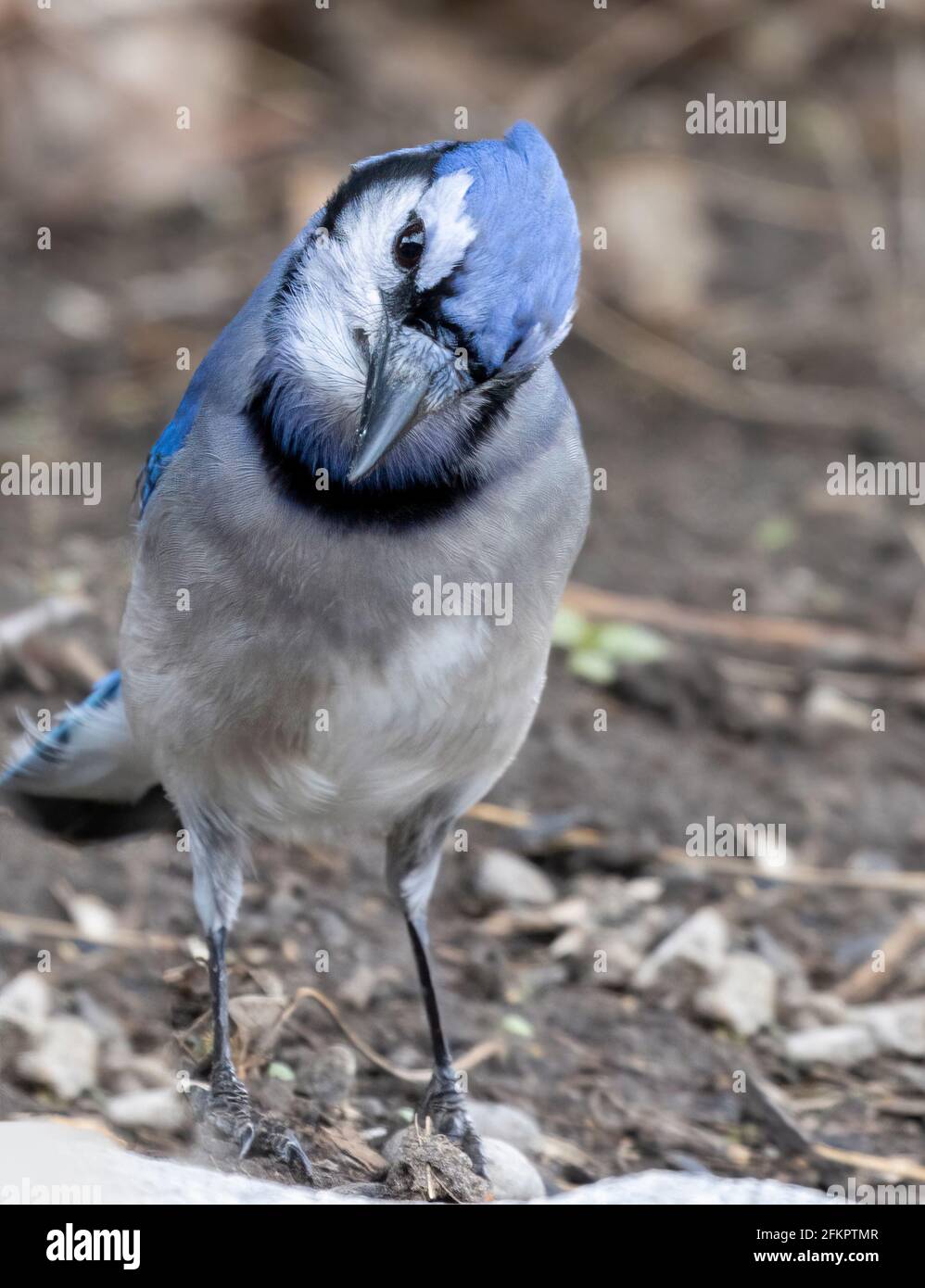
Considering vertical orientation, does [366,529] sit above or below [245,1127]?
above

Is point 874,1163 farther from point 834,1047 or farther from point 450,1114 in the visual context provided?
point 450,1114

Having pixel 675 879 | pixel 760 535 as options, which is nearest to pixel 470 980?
pixel 675 879

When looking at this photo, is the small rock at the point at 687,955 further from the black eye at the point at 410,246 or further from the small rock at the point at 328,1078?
the black eye at the point at 410,246

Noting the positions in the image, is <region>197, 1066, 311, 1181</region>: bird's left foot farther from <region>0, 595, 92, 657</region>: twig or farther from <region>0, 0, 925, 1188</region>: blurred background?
<region>0, 595, 92, 657</region>: twig

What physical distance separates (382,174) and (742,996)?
2045mm

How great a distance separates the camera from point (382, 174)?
278cm

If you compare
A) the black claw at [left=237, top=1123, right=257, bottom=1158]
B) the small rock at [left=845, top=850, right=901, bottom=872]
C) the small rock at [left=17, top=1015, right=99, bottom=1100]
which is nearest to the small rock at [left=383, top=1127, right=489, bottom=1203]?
the black claw at [left=237, top=1123, right=257, bottom=1158]

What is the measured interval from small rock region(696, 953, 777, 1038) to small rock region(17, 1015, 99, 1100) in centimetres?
134

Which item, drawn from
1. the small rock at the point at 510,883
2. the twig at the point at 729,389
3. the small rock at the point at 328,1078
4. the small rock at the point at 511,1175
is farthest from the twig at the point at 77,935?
the twig at the point at 729,389

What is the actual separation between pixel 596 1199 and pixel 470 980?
4.17 ft

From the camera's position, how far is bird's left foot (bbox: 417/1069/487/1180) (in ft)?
10.2

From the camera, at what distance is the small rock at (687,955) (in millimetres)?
3934

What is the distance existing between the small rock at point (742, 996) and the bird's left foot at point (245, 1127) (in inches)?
45.9

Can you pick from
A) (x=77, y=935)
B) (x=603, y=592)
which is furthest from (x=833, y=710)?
(x=77, y=935)
